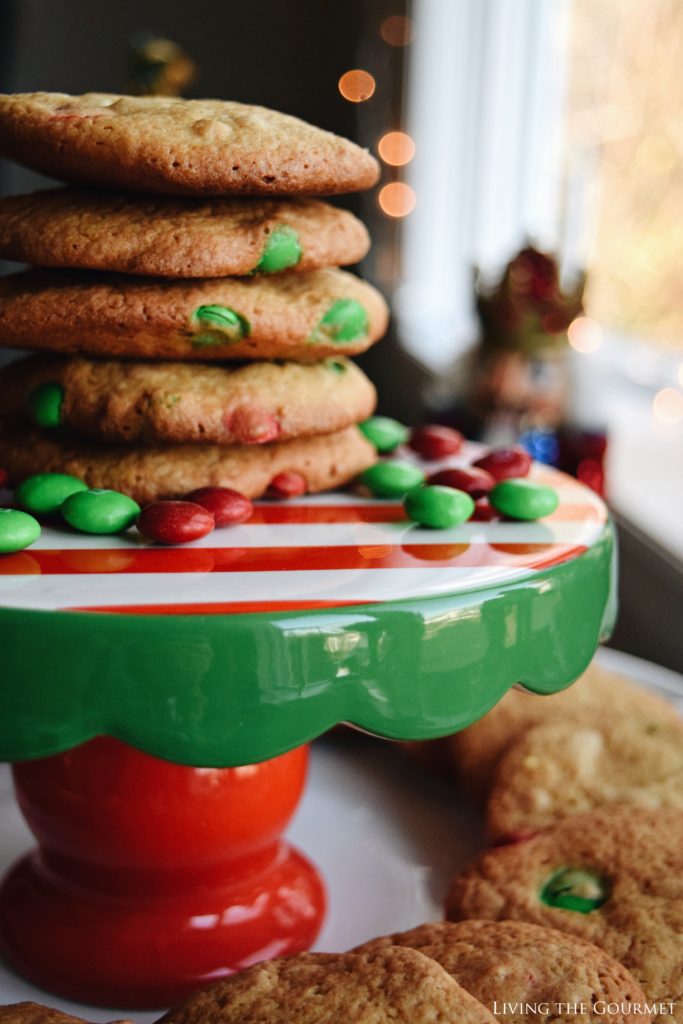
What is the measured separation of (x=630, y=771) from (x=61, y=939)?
599mm

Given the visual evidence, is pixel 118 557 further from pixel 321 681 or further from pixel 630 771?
pixel 630 771

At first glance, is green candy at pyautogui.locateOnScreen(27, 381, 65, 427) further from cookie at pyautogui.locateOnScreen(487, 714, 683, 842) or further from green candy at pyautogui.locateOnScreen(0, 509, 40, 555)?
cookie at pyautogui.locateOnScreen(487, 714, 683, 842)

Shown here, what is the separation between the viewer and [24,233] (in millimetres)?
793

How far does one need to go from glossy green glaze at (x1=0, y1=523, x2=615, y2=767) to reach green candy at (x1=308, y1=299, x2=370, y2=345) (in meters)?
0.28

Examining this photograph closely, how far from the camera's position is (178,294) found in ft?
2.54

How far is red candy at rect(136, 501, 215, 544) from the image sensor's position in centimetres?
71

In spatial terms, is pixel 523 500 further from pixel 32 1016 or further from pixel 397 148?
pixel 397 148

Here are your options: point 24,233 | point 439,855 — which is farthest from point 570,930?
point 24,233

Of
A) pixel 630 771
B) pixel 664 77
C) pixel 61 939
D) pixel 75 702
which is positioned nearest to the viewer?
pixel 75 702

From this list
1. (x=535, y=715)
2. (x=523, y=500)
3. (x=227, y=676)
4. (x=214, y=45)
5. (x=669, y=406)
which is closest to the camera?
(x=227, y=676)

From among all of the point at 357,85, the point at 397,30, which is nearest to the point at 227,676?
the point at 397,30

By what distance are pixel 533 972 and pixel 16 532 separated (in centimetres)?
50

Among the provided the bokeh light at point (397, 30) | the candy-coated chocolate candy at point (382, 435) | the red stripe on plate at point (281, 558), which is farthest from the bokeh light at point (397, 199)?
the red stripe on plate at point (281, 558)

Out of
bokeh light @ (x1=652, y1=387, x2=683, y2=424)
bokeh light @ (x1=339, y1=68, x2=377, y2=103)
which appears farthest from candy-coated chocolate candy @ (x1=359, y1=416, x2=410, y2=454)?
bokeh light @ (x1=339, y1=68, x2=377, y2=103)
